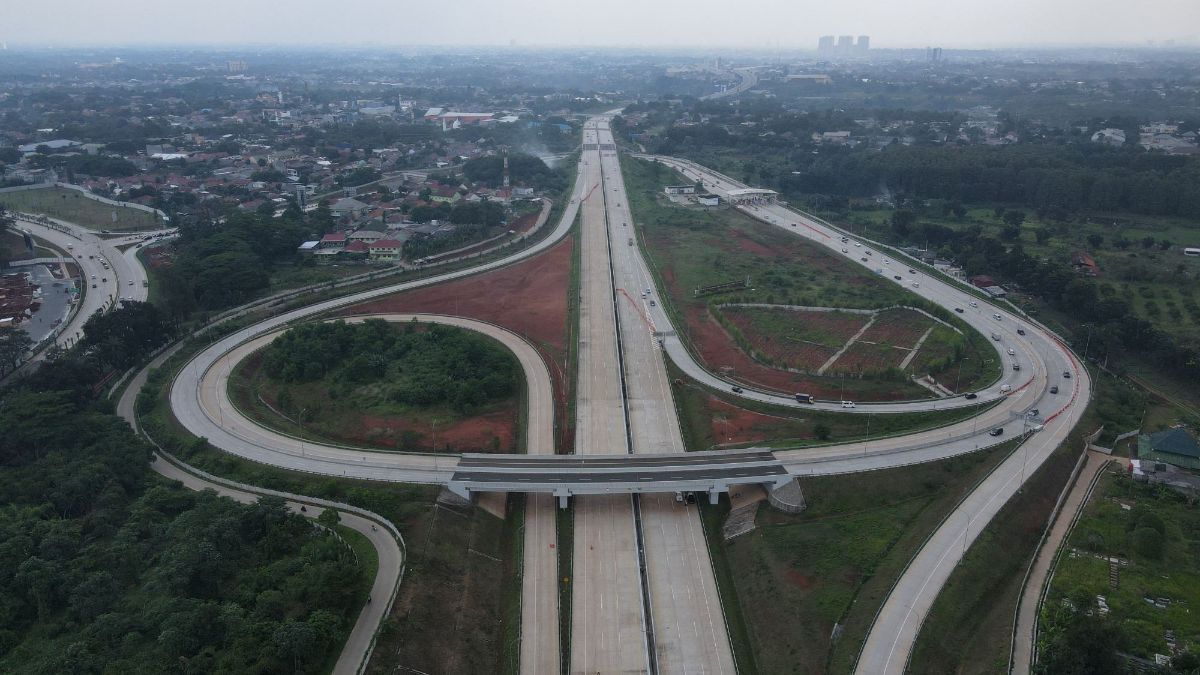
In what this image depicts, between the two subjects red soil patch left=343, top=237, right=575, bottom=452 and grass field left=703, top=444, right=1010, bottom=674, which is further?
red soil patch left=343, top=237, right=575, bottom=452

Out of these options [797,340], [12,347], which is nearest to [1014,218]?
[797,340]

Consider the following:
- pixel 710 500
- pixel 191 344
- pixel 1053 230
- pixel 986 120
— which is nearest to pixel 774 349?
pixel 710 500

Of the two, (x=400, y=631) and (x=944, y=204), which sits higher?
(x=944, y=204)

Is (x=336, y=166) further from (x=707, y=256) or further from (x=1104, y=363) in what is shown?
(x=1104, y=363)

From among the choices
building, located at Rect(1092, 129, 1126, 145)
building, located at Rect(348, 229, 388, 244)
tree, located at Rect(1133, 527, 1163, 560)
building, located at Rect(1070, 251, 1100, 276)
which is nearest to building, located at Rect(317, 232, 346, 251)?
building, located at Rect(348, 229, 388, 244)

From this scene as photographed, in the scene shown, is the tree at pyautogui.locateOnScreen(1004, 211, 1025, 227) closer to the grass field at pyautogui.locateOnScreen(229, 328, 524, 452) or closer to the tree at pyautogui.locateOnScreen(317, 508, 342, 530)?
the grass field at pyautogui.locateOnScreen(229, 328, 524, 452)

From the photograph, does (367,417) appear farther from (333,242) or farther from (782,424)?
(333,242)

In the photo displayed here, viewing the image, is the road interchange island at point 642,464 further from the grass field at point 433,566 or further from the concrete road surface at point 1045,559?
the concrete road surface at point 1045,559
